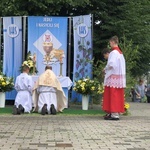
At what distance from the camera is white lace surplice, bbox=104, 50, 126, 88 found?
11.0 m

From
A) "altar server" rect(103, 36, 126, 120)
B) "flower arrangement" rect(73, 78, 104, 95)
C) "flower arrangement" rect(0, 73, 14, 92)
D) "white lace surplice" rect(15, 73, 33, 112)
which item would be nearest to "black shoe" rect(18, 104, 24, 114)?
"white lace surplice" rect(15, 73, 33, 112)

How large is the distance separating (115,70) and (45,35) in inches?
201

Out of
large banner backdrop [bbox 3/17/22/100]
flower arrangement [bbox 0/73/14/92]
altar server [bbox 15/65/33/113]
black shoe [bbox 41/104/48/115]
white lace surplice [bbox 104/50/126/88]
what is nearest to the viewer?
white lace surplice [bbox 104/50/126/88]

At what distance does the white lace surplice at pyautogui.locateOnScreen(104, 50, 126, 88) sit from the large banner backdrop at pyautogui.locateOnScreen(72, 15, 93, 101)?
398cm

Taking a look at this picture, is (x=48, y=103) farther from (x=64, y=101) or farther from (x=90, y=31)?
(x=90, y=31)

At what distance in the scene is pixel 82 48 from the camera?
1527 cm

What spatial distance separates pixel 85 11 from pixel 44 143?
1380cm

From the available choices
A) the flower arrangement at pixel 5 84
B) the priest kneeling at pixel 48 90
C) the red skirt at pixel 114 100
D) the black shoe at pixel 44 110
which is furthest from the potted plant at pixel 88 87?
the flower arrangement at pixel 5 84

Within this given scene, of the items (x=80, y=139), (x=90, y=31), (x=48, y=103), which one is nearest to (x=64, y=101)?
(x=48, y=103)

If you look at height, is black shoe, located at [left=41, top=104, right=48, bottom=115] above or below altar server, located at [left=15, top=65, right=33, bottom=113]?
below

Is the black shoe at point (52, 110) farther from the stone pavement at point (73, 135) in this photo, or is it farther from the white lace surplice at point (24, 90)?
the stone pavement at point (73, 135)

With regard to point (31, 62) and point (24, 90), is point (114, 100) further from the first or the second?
point (31, 62)

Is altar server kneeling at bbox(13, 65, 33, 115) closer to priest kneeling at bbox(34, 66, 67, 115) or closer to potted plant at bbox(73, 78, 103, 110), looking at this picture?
priest kneeling at bbox(34, 66, 67, 115)

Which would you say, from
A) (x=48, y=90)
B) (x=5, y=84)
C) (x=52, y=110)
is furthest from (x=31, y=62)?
(x=52, y=110)
